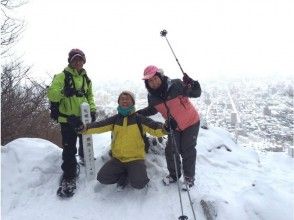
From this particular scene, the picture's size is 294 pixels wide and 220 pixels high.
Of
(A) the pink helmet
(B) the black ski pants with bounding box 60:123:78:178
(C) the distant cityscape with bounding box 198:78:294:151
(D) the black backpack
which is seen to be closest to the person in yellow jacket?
(B) the black ski pants with bounding box 60:123:78:178

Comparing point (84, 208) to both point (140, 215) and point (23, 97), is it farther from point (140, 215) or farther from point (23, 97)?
point (23, 97)

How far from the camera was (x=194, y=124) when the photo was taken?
5.94m

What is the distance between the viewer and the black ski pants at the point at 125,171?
5.70 m

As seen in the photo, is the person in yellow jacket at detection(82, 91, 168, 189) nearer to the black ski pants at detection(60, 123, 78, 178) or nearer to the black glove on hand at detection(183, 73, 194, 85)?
the black ski pants at detection(60, 123, 78, 178)

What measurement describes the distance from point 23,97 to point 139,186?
10160 mm

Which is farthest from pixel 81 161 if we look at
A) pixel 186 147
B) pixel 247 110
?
pixel 247 110

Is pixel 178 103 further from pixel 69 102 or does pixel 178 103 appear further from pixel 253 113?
pixel 253 113

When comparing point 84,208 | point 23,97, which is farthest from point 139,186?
point 23,97

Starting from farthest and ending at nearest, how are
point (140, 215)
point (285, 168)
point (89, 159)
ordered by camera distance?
point (285, 168)
point (89, 159)
point (140, 215)

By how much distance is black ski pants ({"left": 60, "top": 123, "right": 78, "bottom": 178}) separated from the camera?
6020 millimetres

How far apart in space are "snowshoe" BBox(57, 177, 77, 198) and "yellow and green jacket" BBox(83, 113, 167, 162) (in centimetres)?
87

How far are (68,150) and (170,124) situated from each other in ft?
5.88

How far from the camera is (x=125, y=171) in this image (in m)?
5.97

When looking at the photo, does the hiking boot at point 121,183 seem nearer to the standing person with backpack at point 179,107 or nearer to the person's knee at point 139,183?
the person's knee at point 139,183
